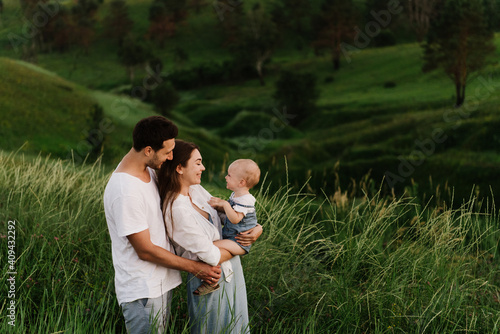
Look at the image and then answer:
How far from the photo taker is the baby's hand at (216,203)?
360 cm

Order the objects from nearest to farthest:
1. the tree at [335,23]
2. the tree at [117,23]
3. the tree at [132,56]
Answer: the tree at [132,56] → the tree at [335,23] → the tree at [117,23]

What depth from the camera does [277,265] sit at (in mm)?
5371

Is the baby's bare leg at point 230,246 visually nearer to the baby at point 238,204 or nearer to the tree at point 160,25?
the baby at point 238,204

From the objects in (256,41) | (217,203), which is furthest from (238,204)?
(256,41)

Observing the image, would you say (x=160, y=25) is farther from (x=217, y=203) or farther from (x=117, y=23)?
(x=217, y=203)

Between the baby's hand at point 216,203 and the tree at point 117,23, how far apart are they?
67.0 meters

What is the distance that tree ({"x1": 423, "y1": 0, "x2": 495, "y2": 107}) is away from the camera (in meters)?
35.3

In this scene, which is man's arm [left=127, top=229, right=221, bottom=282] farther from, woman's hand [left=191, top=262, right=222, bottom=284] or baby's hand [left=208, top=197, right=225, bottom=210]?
baby's hand [left=208, top=197, right=225, bottom=210]

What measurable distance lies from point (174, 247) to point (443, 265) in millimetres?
2960

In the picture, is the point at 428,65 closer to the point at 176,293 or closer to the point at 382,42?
the point at 382,42

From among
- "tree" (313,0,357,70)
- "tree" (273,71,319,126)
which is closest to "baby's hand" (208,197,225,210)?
"tree" (273,71,319,126)

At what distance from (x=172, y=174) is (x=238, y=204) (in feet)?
1.66

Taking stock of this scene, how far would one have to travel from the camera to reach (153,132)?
3254 mm

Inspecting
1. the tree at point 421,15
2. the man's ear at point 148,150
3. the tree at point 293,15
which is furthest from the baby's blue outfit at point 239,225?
the tree at point 293,15
